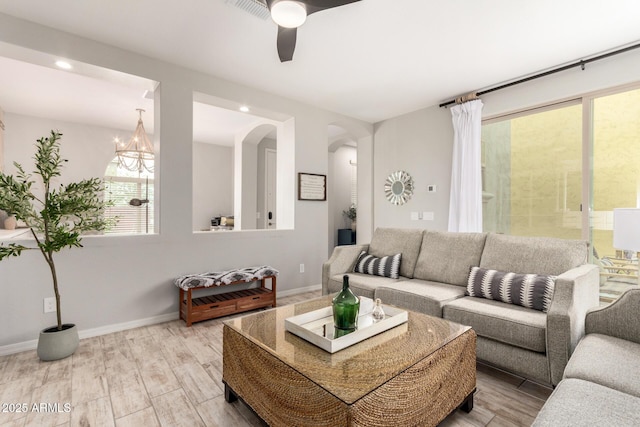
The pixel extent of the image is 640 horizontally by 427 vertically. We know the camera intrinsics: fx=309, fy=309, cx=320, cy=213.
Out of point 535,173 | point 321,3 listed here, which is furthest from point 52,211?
point 535,173

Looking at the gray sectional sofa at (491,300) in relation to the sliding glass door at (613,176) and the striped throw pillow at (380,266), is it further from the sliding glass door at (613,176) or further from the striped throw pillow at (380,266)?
the sliding glass door at (613,176)

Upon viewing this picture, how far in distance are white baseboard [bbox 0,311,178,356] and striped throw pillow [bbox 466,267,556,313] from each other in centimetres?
283

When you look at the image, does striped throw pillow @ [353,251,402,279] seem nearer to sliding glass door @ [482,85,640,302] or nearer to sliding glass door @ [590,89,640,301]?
sliding glass door @ [482,85,640,302]

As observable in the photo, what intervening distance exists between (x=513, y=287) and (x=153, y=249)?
3.09 m

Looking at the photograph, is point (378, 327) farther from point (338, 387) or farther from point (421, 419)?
point (338, 387)

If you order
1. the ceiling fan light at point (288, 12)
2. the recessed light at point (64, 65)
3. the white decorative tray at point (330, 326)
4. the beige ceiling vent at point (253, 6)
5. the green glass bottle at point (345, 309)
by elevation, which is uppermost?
the beige ceiling vent at point (253, 6)

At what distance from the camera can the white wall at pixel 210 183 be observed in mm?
6480

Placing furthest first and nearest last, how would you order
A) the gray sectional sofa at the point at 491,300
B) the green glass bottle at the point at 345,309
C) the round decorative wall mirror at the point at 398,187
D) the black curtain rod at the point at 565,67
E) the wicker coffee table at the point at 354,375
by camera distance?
the round decorative wall mirror at the point at 398,187 → the black curtain rod at the point at 565,67 → the gray sectional sofa at the point at 491,300 → the green glass bottle at the point at 345,309 → the wicker coffee table at the point at 354,375

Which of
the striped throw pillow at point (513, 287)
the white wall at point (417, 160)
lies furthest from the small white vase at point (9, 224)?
the striped throw pillow at point (513, 287)

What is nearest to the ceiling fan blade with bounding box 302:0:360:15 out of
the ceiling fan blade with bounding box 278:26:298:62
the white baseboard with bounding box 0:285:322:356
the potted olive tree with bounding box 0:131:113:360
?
the ceiling fan blade with bounding box 278:26:298:62

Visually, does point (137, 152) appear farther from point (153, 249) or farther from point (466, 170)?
point (466, 170)

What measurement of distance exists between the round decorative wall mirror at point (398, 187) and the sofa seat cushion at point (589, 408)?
11.6ft

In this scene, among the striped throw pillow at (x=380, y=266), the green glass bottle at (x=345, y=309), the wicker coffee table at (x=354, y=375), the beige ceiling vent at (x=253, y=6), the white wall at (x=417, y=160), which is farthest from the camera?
the white wall at (x=417, y=160)

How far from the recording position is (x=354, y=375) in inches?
47.8
